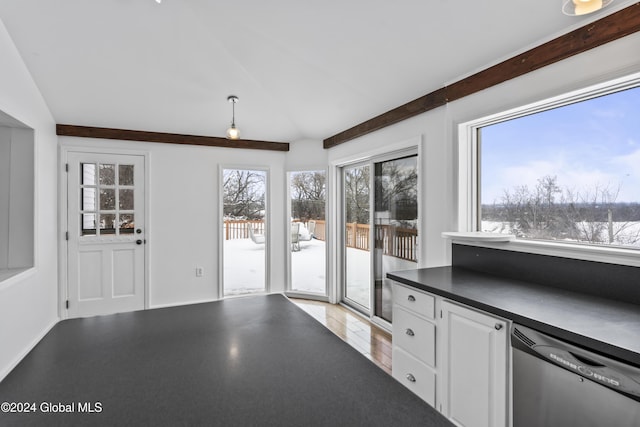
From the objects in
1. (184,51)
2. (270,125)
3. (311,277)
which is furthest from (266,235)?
(184,51)

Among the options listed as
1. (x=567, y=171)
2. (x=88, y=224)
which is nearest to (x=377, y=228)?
(x=567, y=171)

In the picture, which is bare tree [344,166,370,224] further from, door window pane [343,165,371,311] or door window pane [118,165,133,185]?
door window pane [118,165,133,185]

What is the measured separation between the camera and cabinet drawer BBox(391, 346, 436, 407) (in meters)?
1.99

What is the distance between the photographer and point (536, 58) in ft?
6.56

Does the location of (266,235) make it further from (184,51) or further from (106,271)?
(184,51)

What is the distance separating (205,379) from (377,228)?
3168mm

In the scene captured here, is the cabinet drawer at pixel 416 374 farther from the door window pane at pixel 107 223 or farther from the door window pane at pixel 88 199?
the door window pane at pixel 88 199

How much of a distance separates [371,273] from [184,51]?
9.87ft

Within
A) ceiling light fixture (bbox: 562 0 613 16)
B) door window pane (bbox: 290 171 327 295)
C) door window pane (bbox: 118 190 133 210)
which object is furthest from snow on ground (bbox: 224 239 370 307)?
ceiling light fixture (bbox: 562 0 613 16)

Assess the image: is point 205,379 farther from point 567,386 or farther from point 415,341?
point 415,341

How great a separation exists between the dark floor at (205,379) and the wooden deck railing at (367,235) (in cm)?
237

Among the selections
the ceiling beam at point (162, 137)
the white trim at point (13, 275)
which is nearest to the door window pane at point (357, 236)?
the ceiling beam at point (162, 137)

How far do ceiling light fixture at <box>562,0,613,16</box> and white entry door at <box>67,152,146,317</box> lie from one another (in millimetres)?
4225

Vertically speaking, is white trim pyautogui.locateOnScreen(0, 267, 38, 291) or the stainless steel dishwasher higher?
white trim pyautogui.locateOnScreen(0, 267, 38, 291)
